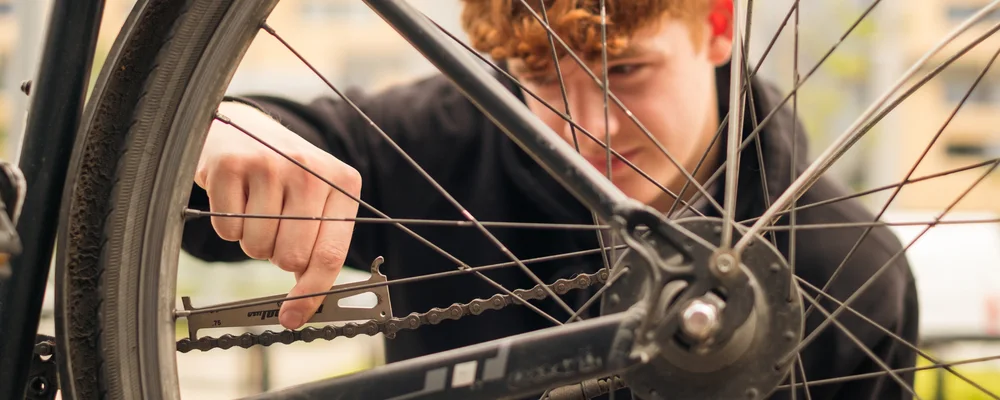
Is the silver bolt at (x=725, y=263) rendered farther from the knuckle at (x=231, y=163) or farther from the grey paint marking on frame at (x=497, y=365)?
the knuckle at (x=231, y=163)

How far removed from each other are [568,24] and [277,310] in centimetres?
38

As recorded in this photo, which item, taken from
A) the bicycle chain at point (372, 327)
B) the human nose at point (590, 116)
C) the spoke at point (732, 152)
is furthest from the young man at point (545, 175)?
the spoke at point (732, 152)

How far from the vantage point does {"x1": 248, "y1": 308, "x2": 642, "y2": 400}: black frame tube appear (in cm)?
54

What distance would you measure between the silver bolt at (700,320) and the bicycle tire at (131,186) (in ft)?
1.14

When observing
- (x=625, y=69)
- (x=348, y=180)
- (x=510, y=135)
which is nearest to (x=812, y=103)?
(x=625, y=69)

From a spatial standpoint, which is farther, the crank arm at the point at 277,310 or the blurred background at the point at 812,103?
the blurred background at the point at 812,103

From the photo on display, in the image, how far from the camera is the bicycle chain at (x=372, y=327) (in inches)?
27.4

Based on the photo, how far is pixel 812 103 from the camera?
4.54 metres

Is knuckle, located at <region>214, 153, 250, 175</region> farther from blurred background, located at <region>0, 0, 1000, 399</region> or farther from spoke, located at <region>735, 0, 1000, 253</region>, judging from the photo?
spoke, located at <region>735, 0, 1000, 253</region>

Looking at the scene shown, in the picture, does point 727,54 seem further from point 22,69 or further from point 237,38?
point 22,69

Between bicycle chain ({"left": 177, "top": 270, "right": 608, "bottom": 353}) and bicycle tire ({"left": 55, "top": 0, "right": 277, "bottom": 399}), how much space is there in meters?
0.08

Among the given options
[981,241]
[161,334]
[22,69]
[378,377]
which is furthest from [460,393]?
[22,69]

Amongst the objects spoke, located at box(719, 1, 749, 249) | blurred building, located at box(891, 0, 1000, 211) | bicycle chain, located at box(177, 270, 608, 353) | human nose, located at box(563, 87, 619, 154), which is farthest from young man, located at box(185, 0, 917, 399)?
blurred building, located at box(891, 0, 1000, 211)

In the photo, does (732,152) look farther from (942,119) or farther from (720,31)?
(942,119)
